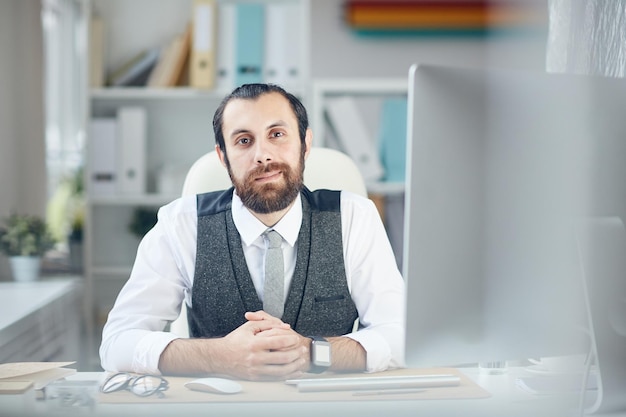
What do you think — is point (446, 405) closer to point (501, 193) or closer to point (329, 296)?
point (501, 193)

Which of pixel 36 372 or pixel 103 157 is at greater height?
pixel 103 157

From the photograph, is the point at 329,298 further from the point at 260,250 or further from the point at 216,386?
the point at 216,386

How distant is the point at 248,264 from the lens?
137 cm

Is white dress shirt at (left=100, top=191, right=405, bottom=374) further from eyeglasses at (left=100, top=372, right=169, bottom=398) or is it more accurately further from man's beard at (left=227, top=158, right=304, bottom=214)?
eyeglasses at (left=100, top=372, right=169, bottom=398)

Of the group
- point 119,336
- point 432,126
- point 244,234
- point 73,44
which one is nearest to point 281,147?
point 244,234

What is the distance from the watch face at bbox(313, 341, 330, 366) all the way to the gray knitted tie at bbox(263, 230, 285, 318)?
0.79 feet

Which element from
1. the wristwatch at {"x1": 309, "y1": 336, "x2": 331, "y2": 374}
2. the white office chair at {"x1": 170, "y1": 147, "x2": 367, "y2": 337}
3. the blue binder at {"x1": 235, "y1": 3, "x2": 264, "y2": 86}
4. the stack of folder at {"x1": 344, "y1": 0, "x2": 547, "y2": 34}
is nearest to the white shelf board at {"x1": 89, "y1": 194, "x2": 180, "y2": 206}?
the blue binder at {"x1": 235, "y1": 3, "x2": 264, "y2": 86}

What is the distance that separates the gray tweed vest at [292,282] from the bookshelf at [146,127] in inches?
54.6

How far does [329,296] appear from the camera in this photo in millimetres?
1367

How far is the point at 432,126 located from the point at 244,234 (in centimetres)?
63

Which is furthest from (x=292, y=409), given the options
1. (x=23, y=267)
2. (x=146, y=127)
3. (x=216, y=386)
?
(x=146, y=127)

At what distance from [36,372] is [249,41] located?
179 centimetres

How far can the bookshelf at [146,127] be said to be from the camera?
2744 mm

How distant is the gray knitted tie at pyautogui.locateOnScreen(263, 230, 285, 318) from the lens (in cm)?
134
